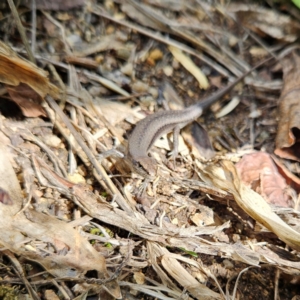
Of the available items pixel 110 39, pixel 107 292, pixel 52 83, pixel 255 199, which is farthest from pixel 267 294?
pixel 110 39

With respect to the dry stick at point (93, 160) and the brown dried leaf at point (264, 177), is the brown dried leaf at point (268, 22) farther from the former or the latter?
the dry stick at point (93, 160)

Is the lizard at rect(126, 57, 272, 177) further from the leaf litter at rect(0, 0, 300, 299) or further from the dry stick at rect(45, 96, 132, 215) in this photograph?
the dry stick at rect(45, 96, 132, 215)

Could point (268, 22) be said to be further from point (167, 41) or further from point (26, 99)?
point (26, 99)

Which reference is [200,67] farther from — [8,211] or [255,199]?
[8,211]

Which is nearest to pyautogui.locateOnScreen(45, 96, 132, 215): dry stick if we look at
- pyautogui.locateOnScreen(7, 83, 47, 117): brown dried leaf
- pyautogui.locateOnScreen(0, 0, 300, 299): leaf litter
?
pyautogui.locateOnScreen(0, 0, 300, 299): leaf litter

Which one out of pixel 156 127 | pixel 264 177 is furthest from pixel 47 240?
pixel 264 177

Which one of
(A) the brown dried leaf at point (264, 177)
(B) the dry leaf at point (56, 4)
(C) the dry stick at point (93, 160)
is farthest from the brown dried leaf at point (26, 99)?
(A) the brown dried leaf at point (264, 177)

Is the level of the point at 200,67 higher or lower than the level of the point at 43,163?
higher
